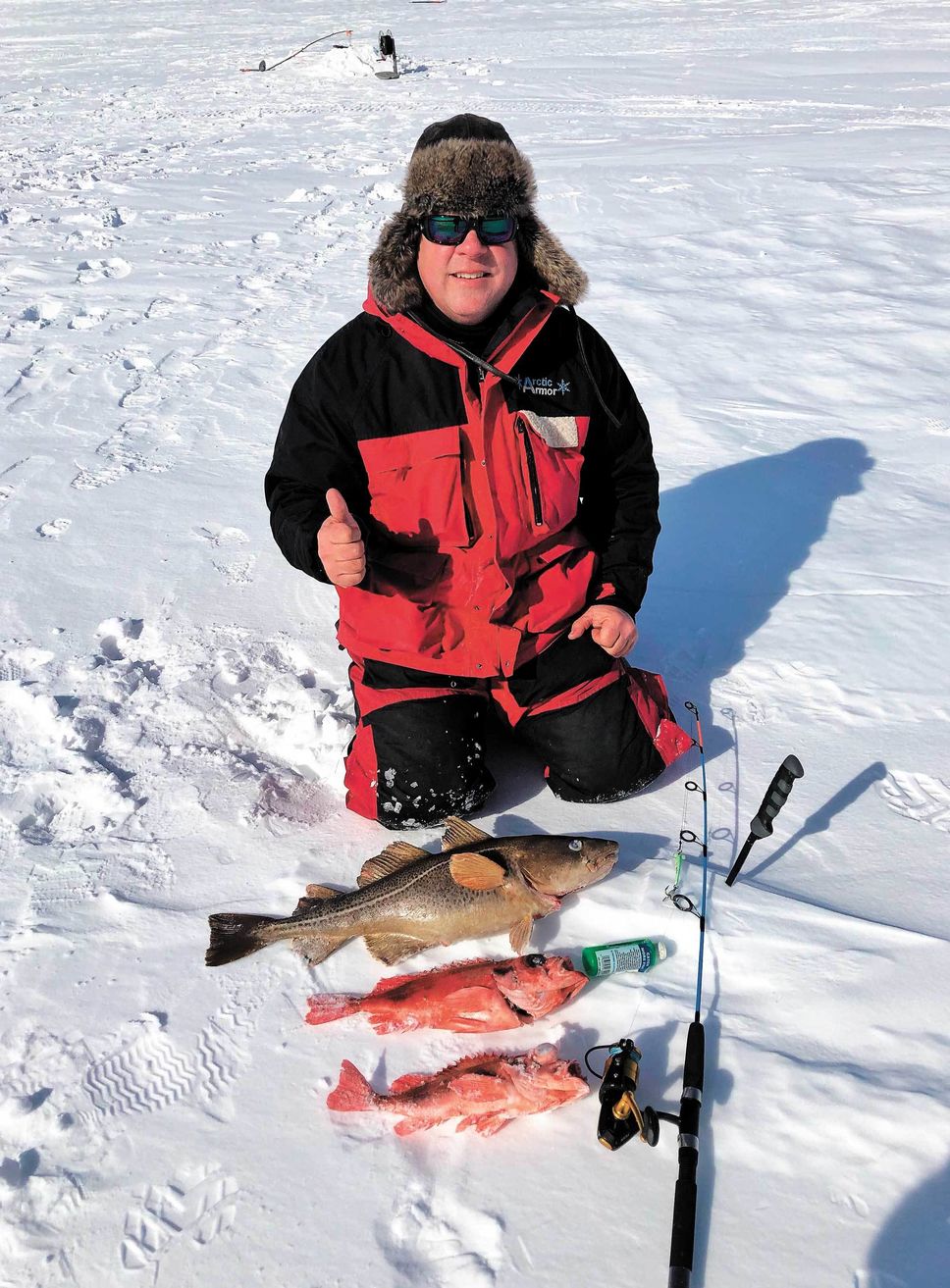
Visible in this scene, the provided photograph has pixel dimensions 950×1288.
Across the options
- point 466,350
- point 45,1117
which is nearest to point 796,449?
point 466,350

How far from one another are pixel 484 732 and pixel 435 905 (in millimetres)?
764

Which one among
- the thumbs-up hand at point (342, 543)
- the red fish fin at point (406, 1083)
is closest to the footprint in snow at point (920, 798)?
the red fish fin at point (406, 1083)

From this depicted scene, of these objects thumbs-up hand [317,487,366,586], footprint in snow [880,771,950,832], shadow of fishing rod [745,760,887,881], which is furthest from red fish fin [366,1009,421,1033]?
footprint in snow [880,771,950,832]

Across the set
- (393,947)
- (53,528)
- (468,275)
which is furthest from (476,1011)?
(53,528)

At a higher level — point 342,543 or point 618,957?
→ point 342,543

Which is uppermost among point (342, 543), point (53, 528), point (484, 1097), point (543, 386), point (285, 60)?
point (285, 60)

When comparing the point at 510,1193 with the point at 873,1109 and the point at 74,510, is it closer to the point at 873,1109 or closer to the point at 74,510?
the point at 873,1109

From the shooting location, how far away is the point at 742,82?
14.9m

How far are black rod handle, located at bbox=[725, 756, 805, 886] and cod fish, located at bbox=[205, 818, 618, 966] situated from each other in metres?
0.40

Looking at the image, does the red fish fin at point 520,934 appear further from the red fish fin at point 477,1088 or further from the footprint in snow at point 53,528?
the footprint in snow at point 53,528

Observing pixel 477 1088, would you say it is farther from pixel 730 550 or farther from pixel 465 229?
pixel 730 550

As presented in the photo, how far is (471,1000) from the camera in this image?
2.40 meters

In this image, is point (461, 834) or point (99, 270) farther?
point (99, 270)

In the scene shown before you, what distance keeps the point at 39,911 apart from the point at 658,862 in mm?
1768
